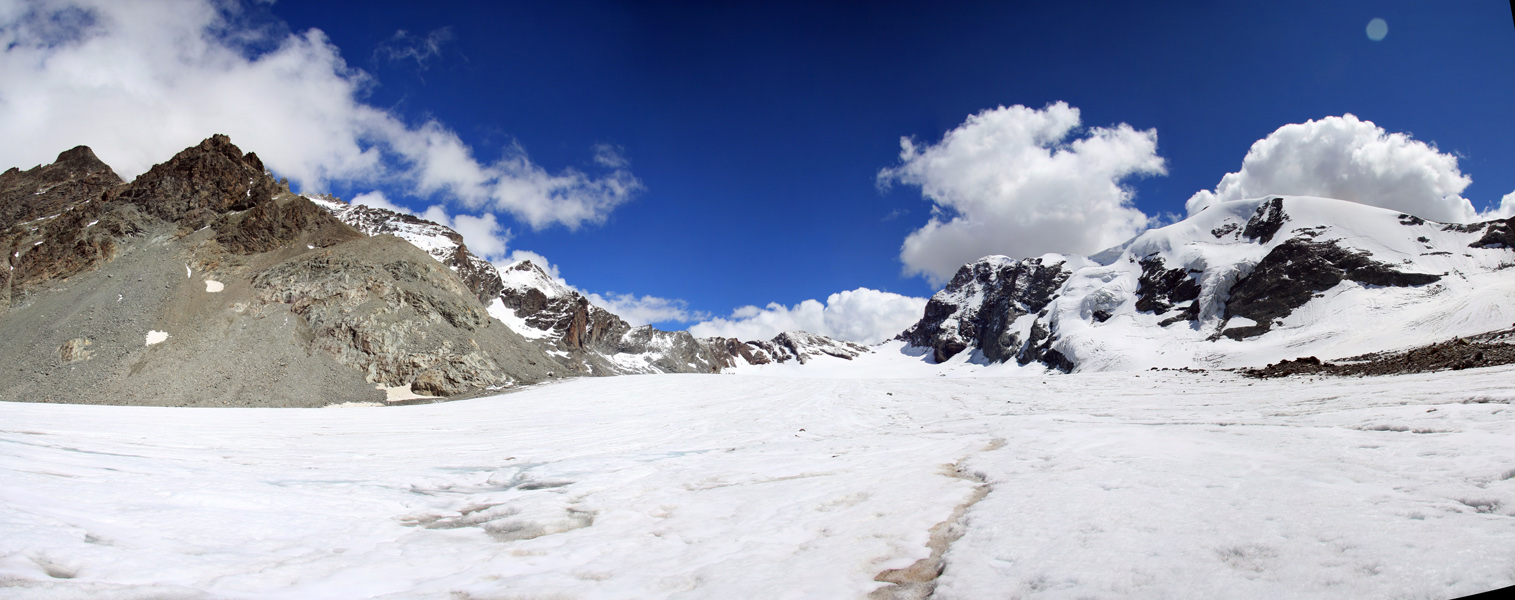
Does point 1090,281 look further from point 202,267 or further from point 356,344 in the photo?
point 202,267

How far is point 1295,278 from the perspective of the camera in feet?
258

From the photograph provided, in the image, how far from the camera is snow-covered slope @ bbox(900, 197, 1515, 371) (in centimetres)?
5669

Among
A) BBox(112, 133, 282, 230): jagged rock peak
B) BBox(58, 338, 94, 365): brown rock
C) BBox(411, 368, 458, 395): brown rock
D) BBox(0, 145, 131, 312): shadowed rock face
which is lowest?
BBox(411, 368, 458, 395): brown rock

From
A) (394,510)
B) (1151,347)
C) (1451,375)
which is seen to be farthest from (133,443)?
(1151,347)

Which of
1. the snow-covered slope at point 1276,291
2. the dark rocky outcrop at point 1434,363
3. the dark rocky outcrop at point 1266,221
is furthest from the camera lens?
the dark rocky outcrop at point 1266,221

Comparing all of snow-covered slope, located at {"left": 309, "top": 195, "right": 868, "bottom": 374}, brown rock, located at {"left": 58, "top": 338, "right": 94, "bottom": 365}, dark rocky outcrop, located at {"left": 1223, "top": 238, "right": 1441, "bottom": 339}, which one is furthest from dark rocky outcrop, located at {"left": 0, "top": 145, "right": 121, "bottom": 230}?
dark rocky outcrop, located at {"left": 1223, "top": 238, "right": 1441, "bottom": 339}

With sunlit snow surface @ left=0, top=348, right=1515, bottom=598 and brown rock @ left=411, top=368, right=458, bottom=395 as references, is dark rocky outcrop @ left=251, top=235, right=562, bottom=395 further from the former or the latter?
sunlit snow surface @ left=0, top=348, right=1515, bottom=598

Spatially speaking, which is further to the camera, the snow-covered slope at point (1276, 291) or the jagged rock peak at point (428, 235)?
the jagged rock peak at point (428, 235)

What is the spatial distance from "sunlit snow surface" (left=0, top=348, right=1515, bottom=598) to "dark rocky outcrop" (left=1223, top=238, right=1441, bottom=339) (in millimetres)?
90010

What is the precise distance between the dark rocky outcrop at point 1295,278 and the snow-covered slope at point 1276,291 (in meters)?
0.19

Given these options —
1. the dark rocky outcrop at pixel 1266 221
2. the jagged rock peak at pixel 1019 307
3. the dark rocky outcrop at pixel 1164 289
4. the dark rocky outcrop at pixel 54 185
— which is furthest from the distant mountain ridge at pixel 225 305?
the dark rocky outcrop at pixel 1266 221

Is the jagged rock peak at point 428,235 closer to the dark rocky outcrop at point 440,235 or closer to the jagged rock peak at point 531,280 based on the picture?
the dark rocky outcrop at point 440,235

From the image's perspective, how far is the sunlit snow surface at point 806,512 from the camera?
266cm

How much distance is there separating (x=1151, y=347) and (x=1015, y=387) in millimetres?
79925
